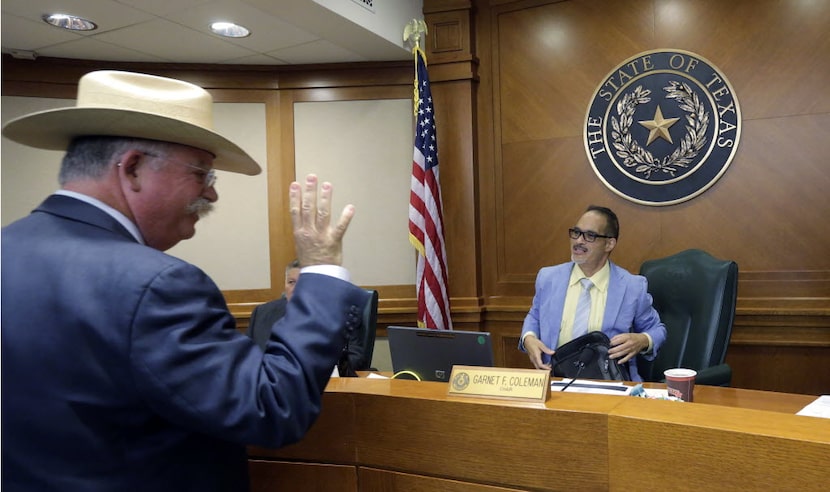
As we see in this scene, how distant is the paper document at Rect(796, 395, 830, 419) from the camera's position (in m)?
1.64

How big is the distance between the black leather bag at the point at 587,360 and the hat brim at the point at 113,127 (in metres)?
1.60

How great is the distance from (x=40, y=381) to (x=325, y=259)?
0.42 m

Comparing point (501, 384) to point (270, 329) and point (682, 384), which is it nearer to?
point (682, 384)

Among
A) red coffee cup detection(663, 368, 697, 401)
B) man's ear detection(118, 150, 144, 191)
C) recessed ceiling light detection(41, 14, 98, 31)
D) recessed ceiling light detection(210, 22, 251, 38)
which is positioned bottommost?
red coffee cup detection(663, 368, 697, 401)

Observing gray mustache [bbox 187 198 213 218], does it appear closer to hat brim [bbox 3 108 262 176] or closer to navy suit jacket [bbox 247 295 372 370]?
hat brim [bbox 3 108 262 176]

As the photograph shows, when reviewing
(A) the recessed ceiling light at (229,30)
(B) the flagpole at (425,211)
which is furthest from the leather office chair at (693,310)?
(A) the recessed ceiling light at (229,30)

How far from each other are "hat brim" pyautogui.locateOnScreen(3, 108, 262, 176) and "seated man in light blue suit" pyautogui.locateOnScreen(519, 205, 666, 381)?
1939 mm

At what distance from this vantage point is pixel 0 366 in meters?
0.84

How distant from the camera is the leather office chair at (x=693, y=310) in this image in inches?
107

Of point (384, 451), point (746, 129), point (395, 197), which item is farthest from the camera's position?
point (395, 197)

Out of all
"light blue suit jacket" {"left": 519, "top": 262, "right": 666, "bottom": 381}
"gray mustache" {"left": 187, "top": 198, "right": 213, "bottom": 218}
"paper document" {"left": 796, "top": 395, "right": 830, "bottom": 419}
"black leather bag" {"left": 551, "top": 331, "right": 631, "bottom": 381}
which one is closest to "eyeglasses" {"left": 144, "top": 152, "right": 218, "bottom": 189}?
"gray mustache" {"left": 187, "top": 198, "right": 213, "bottom": 218}

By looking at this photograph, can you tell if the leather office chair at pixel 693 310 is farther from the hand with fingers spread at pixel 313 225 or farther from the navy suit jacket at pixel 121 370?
the navy suit jacket at pixel 121 370

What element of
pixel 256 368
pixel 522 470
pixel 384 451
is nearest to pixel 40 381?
pixel 256 368

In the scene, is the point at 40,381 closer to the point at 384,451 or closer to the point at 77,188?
the point at 77,188
